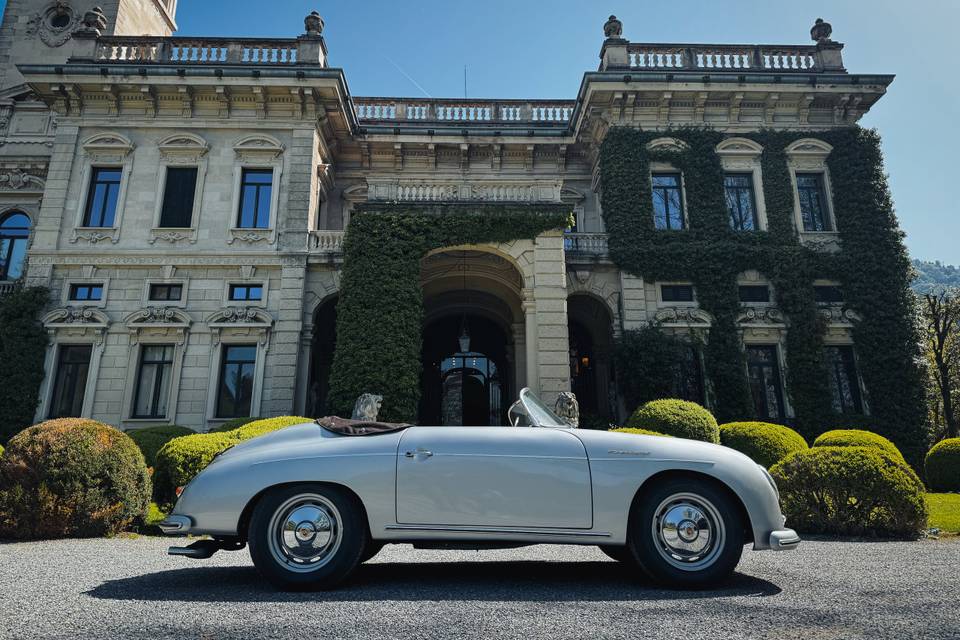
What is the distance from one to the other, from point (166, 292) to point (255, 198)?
367 centimetres

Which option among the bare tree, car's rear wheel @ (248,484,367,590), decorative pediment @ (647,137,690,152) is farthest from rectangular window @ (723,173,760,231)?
car's rear wheel @ (248,484,367,590)

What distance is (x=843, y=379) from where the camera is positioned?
16281 mm

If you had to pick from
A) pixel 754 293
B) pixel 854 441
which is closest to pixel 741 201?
pixel 754 293

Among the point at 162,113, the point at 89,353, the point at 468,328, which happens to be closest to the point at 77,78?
the point at 162,113

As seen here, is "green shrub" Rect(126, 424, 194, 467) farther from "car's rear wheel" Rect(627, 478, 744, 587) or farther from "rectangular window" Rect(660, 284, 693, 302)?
"rectangular window" Rect(660, 284, 693, 302)

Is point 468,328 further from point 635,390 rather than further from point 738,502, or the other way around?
point 738,502

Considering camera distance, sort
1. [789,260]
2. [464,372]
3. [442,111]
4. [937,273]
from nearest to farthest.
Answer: [789,260] → [442,111] → [464,372] → [937,273]

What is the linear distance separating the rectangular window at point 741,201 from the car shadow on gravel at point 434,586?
15157 mm

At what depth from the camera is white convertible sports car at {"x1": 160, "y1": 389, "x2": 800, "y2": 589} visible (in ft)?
12.4

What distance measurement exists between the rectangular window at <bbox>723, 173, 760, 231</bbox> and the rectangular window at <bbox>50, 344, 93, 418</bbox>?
746 inches

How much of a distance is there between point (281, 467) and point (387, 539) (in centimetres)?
87

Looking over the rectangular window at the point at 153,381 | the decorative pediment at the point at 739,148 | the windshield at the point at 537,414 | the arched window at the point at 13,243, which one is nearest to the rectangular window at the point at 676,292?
the decorative pediment at the point at 739,148

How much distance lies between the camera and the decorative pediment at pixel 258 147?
16.9 meters

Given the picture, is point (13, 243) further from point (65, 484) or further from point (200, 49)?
point (65, 484)
